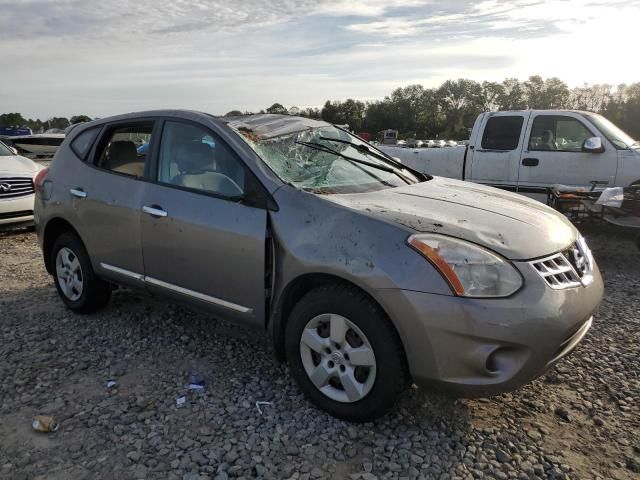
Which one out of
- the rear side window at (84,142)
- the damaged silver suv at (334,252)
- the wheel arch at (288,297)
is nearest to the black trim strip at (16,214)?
the rear side window at (84,142)

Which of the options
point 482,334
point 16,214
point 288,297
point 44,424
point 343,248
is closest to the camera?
point 482,334

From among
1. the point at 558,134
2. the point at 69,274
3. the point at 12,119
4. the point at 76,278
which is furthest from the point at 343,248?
the point at 12,119

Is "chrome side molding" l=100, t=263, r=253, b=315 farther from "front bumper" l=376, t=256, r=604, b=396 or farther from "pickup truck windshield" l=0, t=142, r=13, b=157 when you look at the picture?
"pickup truck windshield" l=0, t=142, r=13, b=157

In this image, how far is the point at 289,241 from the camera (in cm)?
300

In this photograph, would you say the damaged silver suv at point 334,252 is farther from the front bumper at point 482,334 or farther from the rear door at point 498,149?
the rear door at point 498,149

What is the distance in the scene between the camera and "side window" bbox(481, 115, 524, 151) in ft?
26.5

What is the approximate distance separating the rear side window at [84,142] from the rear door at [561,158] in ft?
19.7

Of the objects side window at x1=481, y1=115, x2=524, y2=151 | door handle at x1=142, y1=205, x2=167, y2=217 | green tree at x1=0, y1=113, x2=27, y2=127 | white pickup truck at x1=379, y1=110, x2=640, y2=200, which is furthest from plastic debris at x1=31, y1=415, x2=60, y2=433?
green tree at x1=0, y1=113, x2=27, y2=127

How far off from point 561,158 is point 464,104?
286 ft

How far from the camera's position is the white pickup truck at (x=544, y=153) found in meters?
7.38

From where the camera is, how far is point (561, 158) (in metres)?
7.66

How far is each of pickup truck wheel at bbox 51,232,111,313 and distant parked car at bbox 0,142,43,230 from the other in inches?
139

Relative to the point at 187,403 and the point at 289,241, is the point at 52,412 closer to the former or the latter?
the point at 187,403

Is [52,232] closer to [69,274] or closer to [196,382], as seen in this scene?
[69,274]
